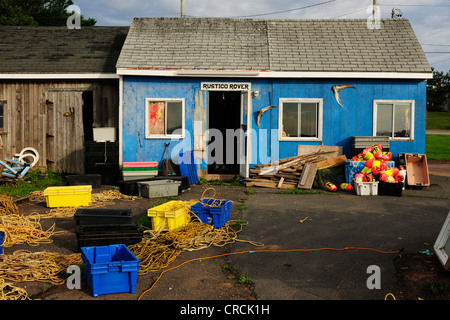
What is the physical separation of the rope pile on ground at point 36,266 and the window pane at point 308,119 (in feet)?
29.5

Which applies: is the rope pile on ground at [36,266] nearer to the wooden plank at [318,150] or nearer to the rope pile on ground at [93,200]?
the rope pile on ground at [93,200]

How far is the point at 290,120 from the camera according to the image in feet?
44.3

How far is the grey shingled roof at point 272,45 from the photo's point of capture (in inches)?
524

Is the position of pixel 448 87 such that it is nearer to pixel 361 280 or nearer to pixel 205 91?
pixel 205 91

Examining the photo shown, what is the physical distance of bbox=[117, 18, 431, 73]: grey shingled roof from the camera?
13.3 meters

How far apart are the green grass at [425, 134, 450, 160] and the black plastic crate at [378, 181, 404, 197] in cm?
1175

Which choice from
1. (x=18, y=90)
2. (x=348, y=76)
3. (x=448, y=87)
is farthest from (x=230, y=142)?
(x=448, y=87)

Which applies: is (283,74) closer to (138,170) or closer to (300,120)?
(300,120)

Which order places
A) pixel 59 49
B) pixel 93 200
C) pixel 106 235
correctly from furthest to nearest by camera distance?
1. pixel 59 49
2. pixel 93 200
3. pixel 106 235

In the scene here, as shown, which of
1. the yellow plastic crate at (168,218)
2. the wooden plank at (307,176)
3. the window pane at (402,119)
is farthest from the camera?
the window pane at (402,119)

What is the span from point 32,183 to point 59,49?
5.13 meters

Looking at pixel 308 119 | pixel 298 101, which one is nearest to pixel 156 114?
pixel 298 101

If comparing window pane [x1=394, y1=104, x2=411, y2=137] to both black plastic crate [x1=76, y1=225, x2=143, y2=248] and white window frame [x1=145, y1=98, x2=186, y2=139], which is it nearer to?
white window frame [x1=145, y1=98, x2=186, y2=139]

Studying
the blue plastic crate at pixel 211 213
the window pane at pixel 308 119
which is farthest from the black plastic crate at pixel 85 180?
the window pane at pixel 308 119
